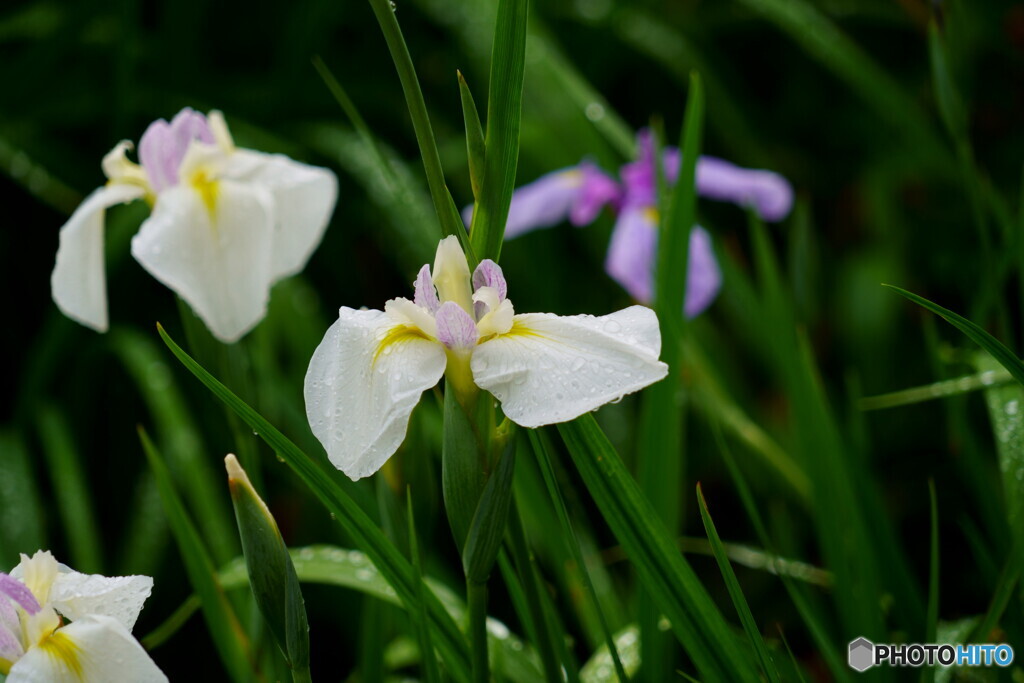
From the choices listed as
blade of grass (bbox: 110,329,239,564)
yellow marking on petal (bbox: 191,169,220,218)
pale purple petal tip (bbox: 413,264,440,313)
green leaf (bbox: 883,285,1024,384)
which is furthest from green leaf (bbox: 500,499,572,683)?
blade of grass (bbox: 110,329,239,564)

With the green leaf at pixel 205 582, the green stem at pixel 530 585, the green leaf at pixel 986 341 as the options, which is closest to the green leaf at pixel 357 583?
the green leaf at pixel 205 582

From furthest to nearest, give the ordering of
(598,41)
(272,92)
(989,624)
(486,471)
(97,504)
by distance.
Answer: (598,41), (272,92), (97,504), (989,624), (486,471)

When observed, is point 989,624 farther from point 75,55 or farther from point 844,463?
point 75,55

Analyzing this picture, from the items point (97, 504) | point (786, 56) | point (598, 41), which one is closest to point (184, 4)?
point (598, 41)

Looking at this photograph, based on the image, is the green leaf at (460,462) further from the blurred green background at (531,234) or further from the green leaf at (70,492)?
the green leaf at (70,492)

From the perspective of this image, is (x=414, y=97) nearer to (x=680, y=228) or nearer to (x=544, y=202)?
(x=680, y=228)
